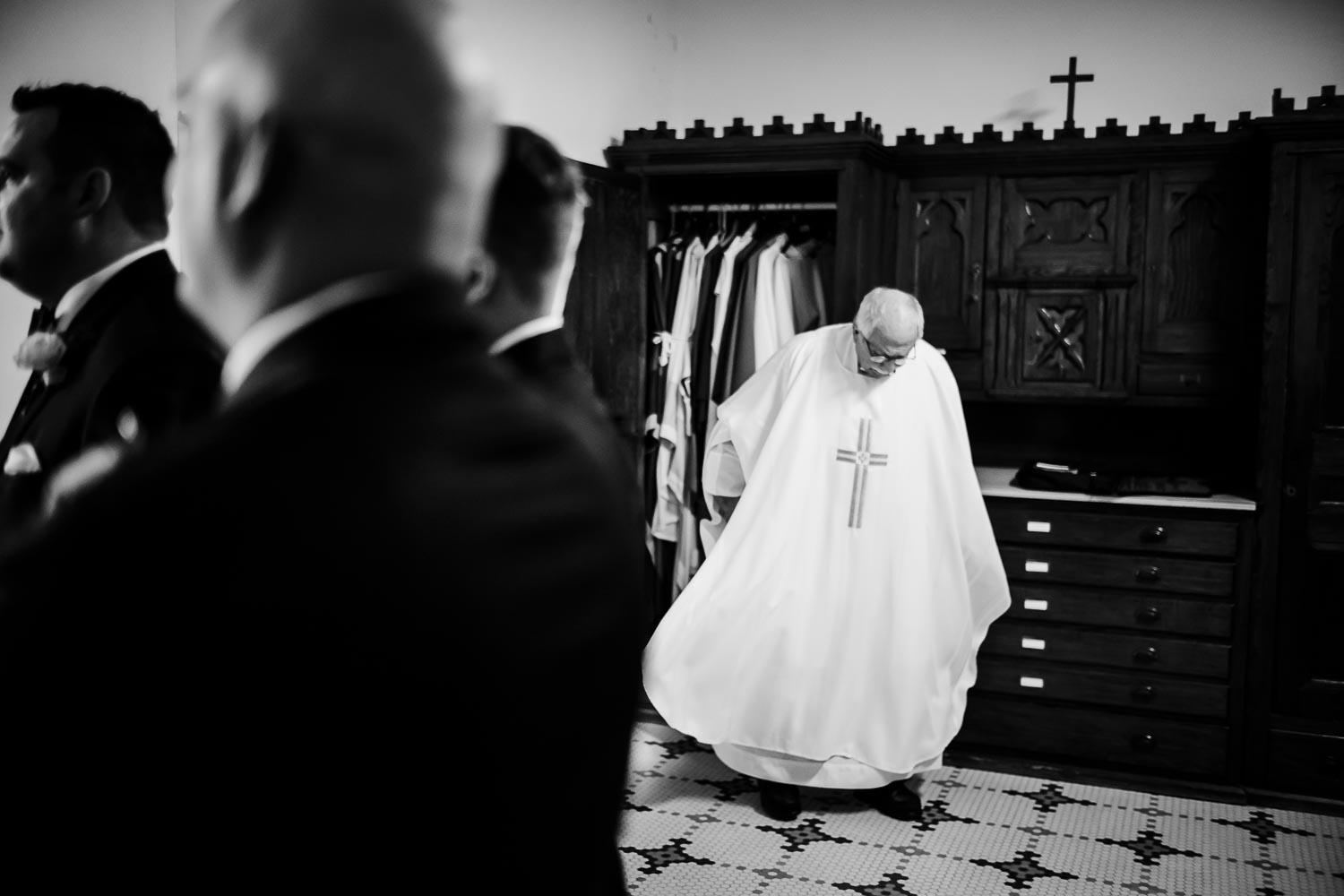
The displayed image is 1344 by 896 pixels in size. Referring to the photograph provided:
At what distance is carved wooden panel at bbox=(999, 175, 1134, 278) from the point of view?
4.26 metres

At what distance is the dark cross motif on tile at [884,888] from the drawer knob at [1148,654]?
123cm

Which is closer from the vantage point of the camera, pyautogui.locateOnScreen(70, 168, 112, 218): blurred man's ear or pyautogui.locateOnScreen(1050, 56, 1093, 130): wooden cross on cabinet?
pyautogui.locateOnScreen(70, 168, 112, 218): blurred man's ear

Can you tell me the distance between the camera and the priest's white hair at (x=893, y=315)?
358 centimetres

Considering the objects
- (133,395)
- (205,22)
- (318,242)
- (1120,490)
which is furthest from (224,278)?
(1120,490)

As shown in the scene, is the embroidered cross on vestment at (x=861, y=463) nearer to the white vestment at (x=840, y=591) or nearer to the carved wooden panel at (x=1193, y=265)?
the white vestment at (x=840, y=591)

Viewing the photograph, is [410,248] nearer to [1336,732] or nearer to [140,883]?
[140,883]

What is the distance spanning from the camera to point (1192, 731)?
13.2 feet

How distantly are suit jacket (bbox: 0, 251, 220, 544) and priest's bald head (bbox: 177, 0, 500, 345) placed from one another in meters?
0.65

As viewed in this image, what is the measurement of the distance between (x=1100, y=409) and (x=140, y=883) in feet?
15.1

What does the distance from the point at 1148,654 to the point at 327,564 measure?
394 cm

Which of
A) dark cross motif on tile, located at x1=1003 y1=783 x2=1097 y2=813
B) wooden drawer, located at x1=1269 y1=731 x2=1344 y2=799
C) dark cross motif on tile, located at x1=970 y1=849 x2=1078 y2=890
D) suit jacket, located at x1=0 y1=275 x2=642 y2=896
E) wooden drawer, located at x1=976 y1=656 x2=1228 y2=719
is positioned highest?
suit jacket, located at x1=0 y1=275 x2=642 y2=896

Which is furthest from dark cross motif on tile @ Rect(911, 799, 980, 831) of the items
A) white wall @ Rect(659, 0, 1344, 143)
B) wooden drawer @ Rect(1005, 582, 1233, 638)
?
white wall @ Rect(659, 0, 1344, 143)

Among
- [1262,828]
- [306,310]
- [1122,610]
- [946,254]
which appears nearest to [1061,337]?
[946,254]

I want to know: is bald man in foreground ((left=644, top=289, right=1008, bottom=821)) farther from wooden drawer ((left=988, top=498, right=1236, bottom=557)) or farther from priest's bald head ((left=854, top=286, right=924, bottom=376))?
wooden drawer ((left=988, top=498, right=1236, bottom=557))
